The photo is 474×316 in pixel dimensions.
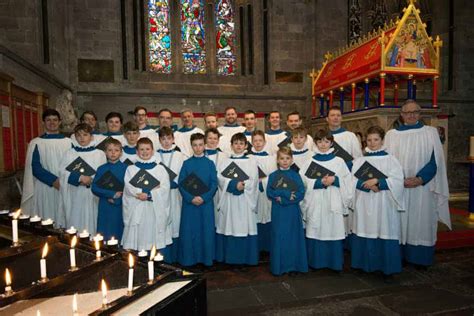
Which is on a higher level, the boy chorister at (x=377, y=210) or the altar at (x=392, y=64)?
the altar at (x=392, y=64)

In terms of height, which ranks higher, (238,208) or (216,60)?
(216,60)

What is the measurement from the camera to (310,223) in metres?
4.24

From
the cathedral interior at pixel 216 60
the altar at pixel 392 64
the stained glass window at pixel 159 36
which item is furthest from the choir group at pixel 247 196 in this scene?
the stained glass window at pixel 159 36

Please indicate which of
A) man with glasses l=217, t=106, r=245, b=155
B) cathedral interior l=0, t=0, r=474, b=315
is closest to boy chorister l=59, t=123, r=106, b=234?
cathedral interior l=0, t=0, r=474, b=315

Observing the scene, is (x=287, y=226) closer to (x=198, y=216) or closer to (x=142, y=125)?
(x=198, y=216)

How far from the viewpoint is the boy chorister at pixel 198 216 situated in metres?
4.40

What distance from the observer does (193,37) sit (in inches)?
438

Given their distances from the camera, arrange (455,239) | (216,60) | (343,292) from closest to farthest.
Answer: (343,292), (455,239), (216,60)

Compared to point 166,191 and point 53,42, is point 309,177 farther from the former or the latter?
point 53,42

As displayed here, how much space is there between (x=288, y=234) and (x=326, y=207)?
56cm

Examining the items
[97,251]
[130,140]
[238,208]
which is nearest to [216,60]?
[130,140]

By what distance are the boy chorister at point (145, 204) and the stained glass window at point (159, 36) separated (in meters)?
7.35

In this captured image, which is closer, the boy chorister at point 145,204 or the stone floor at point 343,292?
the stone floor at point 343,292

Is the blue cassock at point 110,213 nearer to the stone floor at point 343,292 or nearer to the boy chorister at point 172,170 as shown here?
the boy chorister at point 172,170
